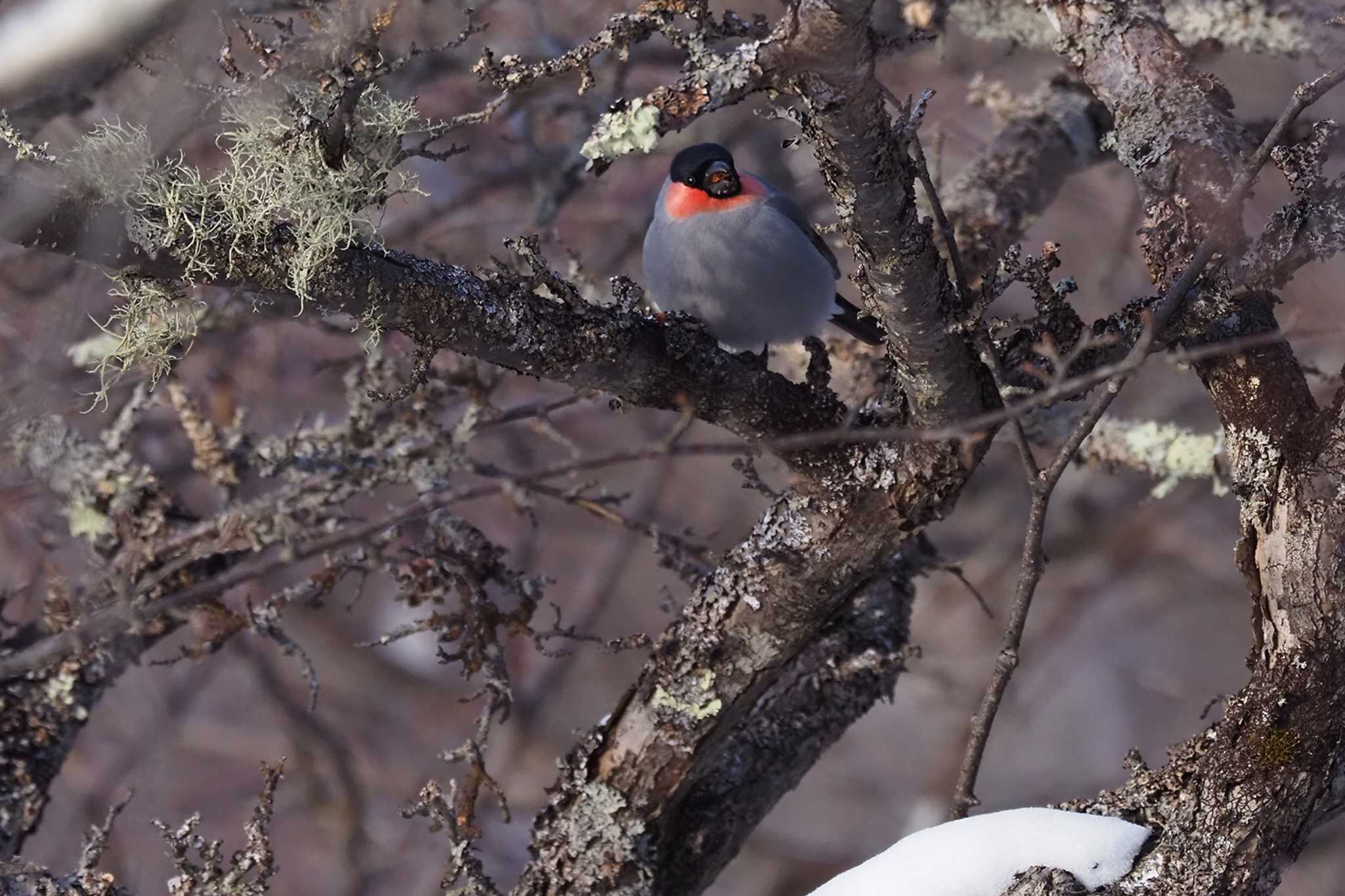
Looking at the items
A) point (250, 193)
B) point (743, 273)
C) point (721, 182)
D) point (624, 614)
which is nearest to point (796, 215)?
point (721, 182)

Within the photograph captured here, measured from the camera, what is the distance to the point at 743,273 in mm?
2867

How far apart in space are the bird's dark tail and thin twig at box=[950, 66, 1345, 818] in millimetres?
1433

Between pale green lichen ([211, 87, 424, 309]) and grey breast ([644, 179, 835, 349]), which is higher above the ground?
grey breast ([644, 179, 835, 349])

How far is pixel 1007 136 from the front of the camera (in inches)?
141

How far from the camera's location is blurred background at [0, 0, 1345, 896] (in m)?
4.91

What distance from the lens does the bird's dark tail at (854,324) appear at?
10.8ft

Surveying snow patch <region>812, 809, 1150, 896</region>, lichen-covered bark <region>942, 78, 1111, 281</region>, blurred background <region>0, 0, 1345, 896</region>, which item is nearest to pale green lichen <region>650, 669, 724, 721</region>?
snow patch <region>812, 809, 1150, 896</region>

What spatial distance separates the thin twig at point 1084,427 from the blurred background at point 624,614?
237 centimetres

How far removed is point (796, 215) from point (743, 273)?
0.31 meters

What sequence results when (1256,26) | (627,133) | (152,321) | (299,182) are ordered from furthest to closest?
(1256,26) → (152,321) → (299,182) → (627,133)

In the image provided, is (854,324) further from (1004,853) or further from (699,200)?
(1004,853)

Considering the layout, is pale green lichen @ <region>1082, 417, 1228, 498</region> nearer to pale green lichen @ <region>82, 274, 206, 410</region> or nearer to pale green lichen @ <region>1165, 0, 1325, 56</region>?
pale green lichen @ <region>1165, 0, 1325, 56</region>

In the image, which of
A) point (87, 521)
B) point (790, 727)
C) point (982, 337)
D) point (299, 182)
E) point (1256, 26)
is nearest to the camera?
point (299, 182)

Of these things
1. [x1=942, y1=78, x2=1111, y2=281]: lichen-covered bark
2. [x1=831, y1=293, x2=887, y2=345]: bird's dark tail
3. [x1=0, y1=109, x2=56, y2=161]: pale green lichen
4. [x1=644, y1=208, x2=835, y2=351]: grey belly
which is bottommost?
[x1=0, y1=109, x2=56, y2=161]: pale green lichen
